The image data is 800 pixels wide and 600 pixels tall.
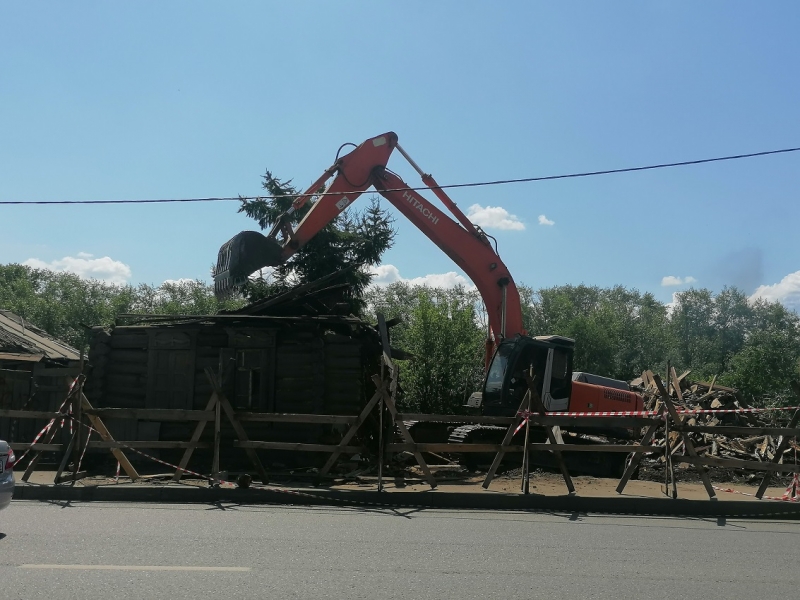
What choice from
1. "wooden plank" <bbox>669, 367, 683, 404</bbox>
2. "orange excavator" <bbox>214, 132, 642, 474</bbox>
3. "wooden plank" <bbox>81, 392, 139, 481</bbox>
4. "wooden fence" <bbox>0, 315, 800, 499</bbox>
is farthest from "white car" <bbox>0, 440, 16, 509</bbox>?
"wooden plank" <bbox>669, 367, 683, 404</bbox>

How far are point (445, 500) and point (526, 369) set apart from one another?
5433 millimetres

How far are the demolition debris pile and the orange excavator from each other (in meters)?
1.87

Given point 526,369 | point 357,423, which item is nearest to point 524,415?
point 357,423

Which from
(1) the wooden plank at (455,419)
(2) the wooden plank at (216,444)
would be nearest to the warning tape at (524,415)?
(1) the wooden plank at (455,419)

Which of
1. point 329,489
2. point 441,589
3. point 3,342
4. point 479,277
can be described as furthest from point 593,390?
point 3,342

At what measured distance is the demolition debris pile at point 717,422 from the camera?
678 inches

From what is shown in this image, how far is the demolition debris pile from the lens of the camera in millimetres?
17219

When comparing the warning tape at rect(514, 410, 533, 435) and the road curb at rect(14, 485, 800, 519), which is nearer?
the road curb at rect(14, 485, 800, 519)

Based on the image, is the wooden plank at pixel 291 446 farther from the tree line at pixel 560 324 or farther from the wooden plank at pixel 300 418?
the tree line at pixel 560 324

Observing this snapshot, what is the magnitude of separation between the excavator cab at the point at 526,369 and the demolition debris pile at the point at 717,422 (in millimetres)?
2441

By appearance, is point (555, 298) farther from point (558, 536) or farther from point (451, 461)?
point (558, 536)

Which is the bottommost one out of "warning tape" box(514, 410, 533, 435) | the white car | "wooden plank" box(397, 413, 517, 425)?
the white car

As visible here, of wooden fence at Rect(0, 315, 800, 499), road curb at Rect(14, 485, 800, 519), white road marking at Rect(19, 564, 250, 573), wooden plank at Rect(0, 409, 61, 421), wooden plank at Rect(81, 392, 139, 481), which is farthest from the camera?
wooden plank at Rect(81, 392, 139, 481)

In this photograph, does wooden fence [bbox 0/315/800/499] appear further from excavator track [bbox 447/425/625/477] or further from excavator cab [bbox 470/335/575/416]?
excavator cab [bbox 470/335/575/416]
